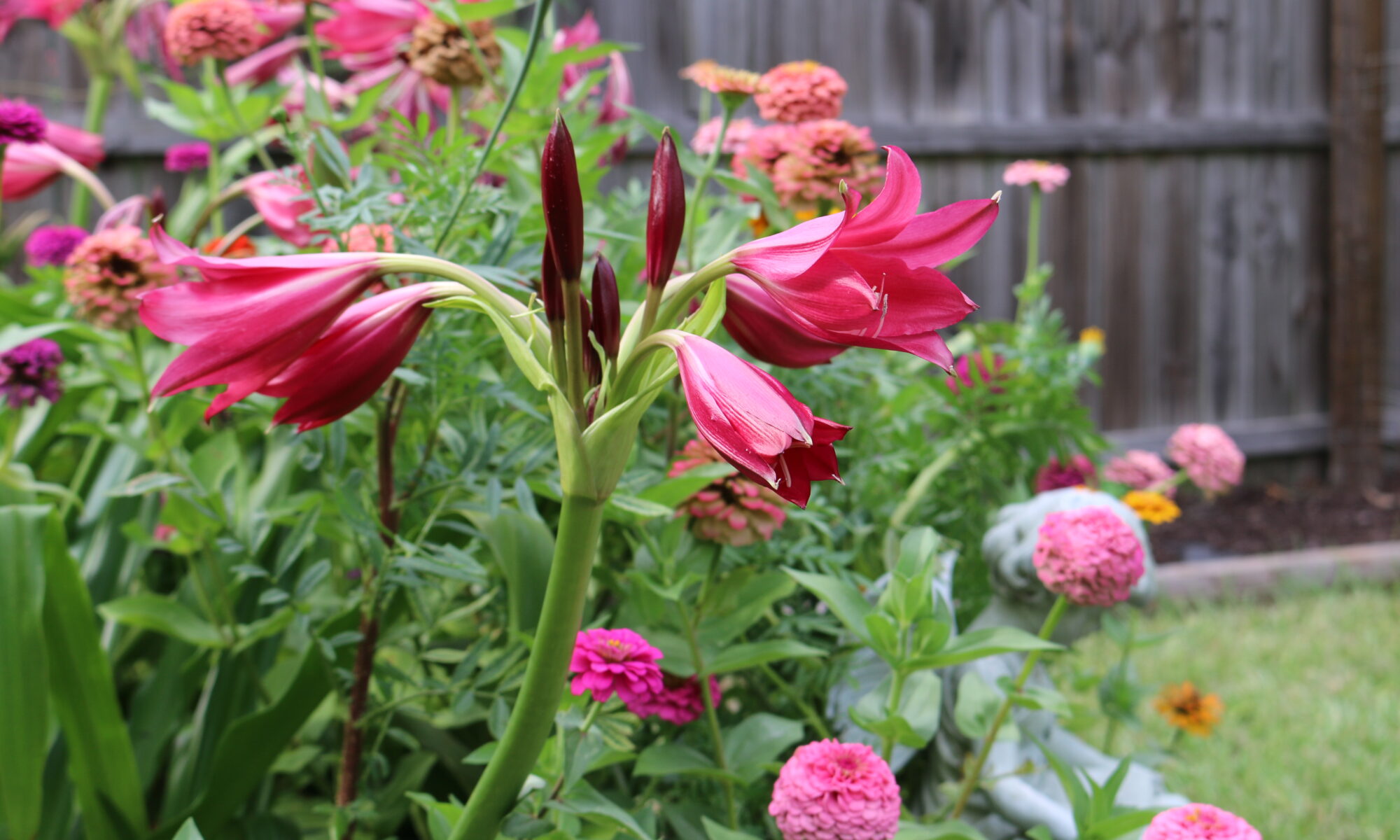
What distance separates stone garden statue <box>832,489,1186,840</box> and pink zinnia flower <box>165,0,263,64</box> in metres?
0.79

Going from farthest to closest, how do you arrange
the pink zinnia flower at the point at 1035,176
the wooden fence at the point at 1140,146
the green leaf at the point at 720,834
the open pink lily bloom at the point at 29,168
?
the wooden fence at the point at 1140,146 → the pink zinnia flower at the point at 1035,176 → the open pink lily bloom at the point at 29,168 → the green leaf at the point at 720,834

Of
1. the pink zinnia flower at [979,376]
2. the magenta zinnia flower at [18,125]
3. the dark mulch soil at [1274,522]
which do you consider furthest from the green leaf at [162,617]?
the dark mulch soil at [1274,522]

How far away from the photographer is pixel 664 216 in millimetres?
427

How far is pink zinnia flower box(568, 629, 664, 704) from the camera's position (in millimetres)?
598

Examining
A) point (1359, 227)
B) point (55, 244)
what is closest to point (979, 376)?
point (55, 244)

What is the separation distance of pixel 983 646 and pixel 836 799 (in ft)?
0.50

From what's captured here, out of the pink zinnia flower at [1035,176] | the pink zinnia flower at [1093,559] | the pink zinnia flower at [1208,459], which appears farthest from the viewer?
the pink zinnia flower at [1208,459]

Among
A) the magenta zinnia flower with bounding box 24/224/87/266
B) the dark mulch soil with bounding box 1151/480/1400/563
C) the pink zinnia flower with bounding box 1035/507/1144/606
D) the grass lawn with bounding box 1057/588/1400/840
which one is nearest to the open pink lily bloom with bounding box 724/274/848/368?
the pink zinnia flower with bounding box 1035/507/1144/606

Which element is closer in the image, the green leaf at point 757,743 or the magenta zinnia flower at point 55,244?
the green leaf at point 757,743

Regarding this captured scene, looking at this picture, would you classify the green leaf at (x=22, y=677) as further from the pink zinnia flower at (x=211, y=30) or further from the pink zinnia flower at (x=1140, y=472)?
the pink zinnia flower at (x=1140, y=472)

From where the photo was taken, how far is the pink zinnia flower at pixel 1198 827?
57 cm

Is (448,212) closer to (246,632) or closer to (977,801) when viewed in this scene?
(246,632)

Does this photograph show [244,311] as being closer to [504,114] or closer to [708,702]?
[504,114]

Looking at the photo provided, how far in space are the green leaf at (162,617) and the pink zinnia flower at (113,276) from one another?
23 centimetres
